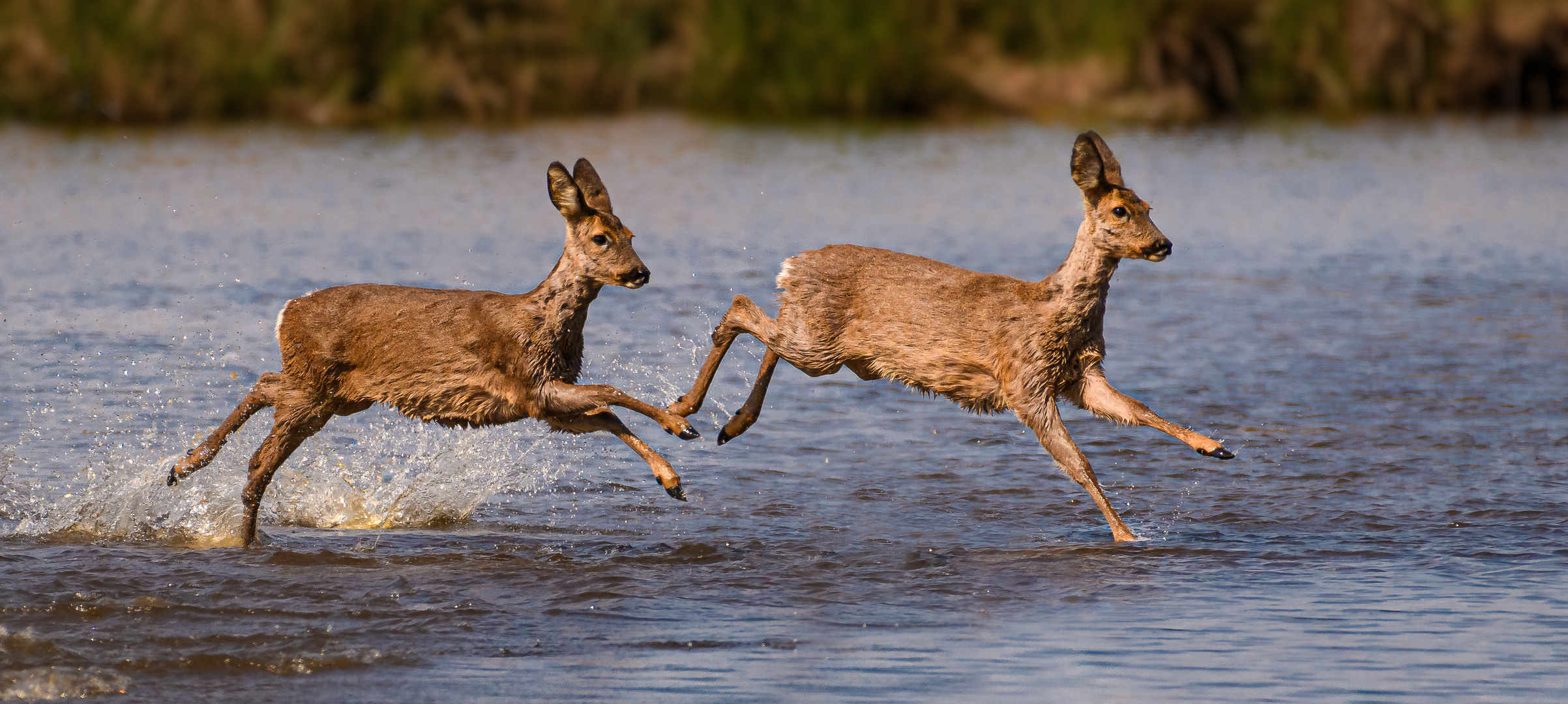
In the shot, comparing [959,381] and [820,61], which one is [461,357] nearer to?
[959,381]

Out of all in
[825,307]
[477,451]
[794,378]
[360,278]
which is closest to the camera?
[825,307]

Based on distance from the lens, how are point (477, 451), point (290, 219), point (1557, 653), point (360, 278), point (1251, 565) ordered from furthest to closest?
point (290, 219) → point (360, 278) → point (477, 451) → point (1251, 565) → point (1557, 653)

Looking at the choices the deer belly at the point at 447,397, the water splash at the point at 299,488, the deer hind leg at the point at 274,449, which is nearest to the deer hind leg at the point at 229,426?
the deer hind leg at the point at 274,449

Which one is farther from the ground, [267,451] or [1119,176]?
[1119,176]

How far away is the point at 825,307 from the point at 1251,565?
2.54 m

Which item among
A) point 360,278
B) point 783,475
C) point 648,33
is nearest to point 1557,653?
point 783,475

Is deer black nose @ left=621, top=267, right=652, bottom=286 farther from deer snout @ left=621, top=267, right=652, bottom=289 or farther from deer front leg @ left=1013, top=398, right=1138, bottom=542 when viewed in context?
deer front leg @ left=1013, top=398, right=1138, bottom=542

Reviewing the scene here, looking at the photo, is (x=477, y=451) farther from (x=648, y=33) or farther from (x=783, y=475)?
(x=648, y=33)

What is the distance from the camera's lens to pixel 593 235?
9852 millimetres

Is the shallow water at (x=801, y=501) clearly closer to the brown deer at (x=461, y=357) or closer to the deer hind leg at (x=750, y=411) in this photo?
the deer hind leg at (x=750, y=411)

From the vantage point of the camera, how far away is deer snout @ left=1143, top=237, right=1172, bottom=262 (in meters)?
9.91

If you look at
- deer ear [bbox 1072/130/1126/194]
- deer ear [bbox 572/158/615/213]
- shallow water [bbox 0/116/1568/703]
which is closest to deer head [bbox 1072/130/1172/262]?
deer ear [bbox 1072/130/1126/194]

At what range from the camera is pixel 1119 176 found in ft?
33.3

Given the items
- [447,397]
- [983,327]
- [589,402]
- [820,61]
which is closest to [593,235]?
[589,402]
